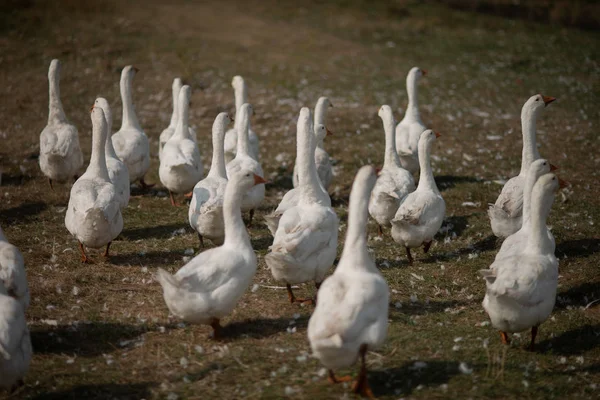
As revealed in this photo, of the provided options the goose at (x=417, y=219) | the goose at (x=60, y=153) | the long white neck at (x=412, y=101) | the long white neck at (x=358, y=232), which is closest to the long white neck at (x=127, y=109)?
the goose at (x=60, y=153)

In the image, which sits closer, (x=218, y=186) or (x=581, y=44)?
(x=218, y=186)

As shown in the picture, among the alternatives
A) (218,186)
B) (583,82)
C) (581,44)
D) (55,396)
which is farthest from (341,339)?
(581,44)

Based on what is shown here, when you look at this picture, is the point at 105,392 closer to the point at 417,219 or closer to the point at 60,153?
the point at 417,219

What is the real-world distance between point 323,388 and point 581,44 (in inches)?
805

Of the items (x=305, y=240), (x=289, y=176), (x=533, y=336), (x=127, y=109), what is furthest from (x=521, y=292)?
(x=127, y=109)

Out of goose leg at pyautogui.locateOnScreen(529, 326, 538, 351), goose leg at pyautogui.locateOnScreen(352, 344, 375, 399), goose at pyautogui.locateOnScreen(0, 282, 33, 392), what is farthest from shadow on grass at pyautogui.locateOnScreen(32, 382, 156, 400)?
goose leg at pyautogui.locateOnScreen(529, 326, 538, 351)

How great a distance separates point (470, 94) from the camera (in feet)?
57.7

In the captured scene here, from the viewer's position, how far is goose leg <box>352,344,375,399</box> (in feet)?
18.3

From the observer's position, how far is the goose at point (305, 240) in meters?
7.15

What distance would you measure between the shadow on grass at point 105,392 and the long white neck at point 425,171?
4906 millimetres

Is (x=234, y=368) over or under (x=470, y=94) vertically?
under

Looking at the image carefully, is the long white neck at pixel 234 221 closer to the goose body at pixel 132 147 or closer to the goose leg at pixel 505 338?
the goose leg at pixel 505 338

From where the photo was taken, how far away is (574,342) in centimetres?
688

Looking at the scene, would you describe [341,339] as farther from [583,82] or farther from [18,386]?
[583,82]
